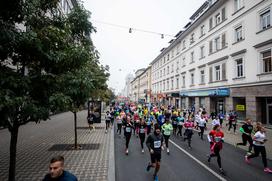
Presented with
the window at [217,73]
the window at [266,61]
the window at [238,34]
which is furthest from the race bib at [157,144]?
the window at [217,73]

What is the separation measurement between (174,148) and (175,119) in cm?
417

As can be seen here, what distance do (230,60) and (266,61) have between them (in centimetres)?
480

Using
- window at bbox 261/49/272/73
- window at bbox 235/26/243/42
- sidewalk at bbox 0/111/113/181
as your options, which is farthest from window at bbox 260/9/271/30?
sidewalk at bbox 0/111/113/181

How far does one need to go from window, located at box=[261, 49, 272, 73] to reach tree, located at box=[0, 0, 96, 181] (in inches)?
650

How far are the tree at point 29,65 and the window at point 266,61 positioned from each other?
54.2ft

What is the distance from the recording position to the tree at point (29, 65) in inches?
147

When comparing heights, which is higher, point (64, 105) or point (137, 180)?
point (64, 105)

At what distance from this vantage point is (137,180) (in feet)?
19.7

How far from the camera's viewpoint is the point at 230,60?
21109 mm

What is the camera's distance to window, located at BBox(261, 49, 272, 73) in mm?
16062

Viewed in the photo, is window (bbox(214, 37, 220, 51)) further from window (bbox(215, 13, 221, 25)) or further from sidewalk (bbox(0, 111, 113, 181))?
sidewalk (bbox(0, 111, 113, 181))

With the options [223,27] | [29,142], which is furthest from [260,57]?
[29,142]

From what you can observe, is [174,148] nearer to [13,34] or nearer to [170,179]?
[170,179]

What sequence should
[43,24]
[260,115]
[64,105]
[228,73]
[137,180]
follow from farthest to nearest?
[228,73] < [260,115] < [137,180] < [43,24] < [64,105]
